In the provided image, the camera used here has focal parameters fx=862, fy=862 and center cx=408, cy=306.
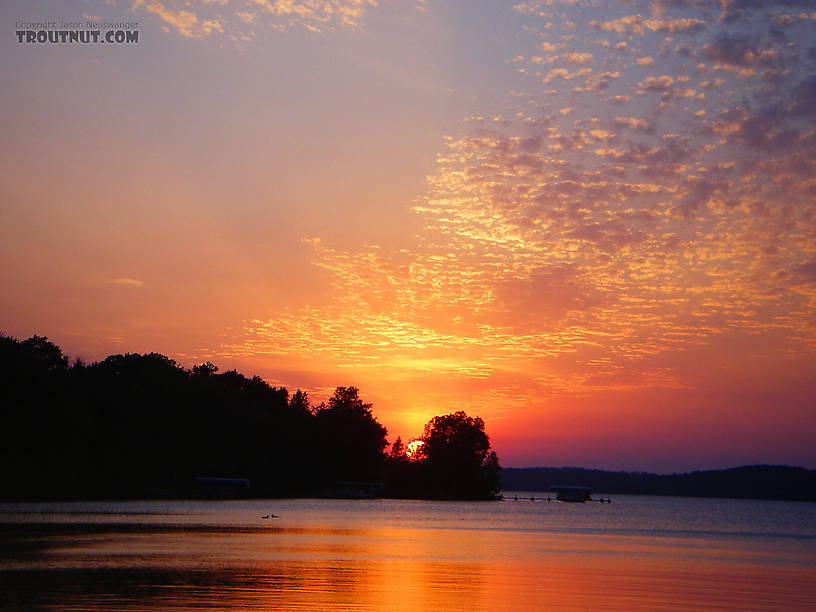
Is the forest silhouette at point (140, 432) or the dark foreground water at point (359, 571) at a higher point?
the forest silhouette at point (140, 432)

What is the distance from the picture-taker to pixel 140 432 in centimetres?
14050

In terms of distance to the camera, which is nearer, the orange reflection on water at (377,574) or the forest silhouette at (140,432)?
the orange reflection on water at (377,574)

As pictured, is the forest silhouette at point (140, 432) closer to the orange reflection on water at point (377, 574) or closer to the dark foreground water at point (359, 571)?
the dark foreground water at point (359, 571)

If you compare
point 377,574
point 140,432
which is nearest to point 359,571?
point 377,574

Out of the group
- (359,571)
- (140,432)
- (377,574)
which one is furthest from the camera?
(140,432)

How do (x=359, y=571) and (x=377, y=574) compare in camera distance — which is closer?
(x=377, y=574)

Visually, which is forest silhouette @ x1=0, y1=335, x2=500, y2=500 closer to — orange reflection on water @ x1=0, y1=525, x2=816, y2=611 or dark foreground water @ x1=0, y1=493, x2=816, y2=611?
dark foreground water @ x1=0, y1=493, x2=816, y2=611

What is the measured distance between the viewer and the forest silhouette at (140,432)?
113 m

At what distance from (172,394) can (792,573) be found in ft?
400

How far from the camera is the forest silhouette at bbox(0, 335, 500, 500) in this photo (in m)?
113

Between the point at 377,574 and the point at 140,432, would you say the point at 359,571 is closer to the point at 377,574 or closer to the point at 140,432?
the point at 377,574

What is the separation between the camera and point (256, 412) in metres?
180

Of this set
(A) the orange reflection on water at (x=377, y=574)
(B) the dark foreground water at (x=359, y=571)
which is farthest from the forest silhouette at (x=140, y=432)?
(A) the orange reflection on water at (x=377, y=574)

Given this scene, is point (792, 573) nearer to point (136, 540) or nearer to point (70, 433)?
point (136, 540)
